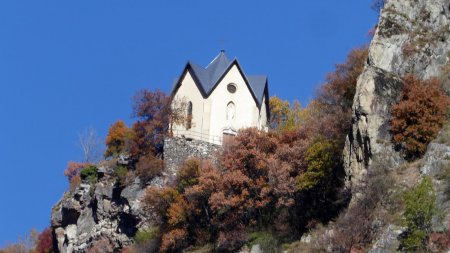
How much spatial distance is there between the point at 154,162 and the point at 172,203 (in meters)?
6.52

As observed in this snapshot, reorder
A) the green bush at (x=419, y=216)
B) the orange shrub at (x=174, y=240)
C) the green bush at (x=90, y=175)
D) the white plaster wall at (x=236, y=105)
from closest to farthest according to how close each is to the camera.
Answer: the green bush at (x=419, y=216)
the orange shrub at (x=174, y=240)
the green bush at (x=90, y=175)
the white plaster wall at (x=236, y=105)

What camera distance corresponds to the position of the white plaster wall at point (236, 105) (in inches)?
2648

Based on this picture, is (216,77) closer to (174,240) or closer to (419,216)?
(174,240)

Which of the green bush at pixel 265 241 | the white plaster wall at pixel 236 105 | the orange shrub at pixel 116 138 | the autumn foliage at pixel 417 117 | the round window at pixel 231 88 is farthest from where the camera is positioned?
the orange shrub at pixel 116 138

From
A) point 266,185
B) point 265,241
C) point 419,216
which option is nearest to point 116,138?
point 266,185

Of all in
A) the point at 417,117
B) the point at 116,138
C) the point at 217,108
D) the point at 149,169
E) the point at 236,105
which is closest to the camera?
the point at 417,117

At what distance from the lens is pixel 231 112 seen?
223 feet

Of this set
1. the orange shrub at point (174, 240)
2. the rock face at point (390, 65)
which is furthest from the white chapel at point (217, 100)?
the rock face at point (390, 65)

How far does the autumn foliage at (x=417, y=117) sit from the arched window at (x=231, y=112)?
74.0 feet

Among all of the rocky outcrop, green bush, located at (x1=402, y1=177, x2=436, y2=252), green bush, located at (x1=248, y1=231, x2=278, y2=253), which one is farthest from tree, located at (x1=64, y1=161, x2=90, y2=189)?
green bush, located at (x1=402, y1=177, x2=436, y2=252)

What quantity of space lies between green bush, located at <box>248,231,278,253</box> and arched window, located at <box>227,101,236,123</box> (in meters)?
17.6

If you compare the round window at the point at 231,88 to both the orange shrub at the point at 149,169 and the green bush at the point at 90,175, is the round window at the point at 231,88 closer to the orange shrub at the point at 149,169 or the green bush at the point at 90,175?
the orange shrub at the point at 149,169

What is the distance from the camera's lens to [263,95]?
69875mm

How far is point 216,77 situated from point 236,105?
2.38 metres
